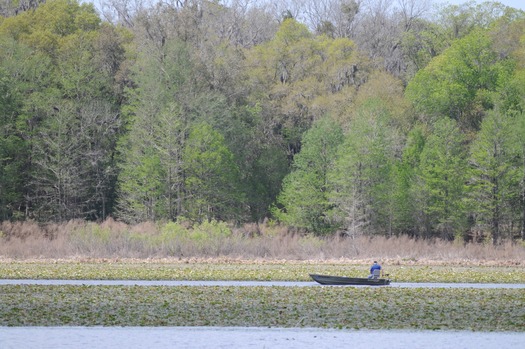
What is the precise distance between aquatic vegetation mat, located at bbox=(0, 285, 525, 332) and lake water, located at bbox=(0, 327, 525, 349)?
2.59 feet

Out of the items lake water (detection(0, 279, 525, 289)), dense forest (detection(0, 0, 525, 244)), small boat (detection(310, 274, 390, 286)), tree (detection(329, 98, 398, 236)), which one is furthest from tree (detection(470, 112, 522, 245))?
small boat (detection(310, 274, 390, 286))

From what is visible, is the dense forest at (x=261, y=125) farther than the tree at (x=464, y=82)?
No

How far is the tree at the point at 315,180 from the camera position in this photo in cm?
8181

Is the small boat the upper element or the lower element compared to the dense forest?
lower

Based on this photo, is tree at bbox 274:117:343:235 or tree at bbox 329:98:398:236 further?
tree at bbox 274:117:343:235

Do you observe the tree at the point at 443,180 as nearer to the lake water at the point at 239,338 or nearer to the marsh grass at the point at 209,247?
the marsh grass at the point at 209,247

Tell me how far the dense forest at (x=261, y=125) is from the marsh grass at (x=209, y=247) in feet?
45.5

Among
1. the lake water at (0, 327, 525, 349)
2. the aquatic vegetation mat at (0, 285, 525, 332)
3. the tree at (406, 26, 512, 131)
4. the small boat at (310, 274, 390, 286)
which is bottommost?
the lake water at (0, 327, 525, 349)

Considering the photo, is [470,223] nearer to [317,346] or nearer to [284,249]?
[284,249]

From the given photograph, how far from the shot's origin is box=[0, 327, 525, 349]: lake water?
25.2 m

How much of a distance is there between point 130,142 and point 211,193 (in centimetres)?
849

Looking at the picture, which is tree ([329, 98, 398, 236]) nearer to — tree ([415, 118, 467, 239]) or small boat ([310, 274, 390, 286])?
tree ([415, 118, 467, 239])

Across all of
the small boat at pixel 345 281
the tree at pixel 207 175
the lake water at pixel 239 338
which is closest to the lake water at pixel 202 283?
the small boat at pixel 345 281

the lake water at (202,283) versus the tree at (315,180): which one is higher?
the tree at (315,180)
